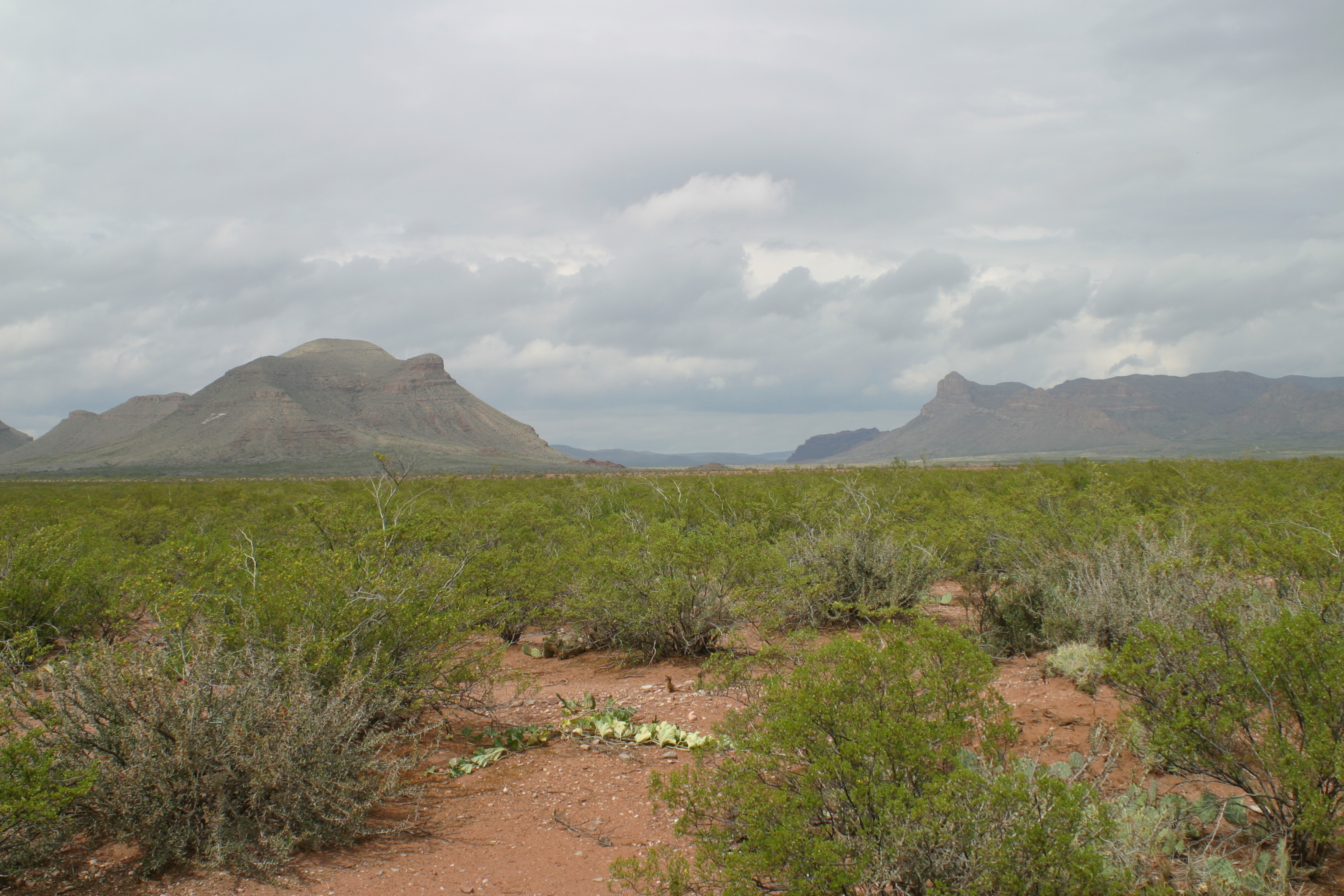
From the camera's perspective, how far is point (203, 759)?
447 centimetres

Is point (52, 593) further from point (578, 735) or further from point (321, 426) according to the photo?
point (321, 426)

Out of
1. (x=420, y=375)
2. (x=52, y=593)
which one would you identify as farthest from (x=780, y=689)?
(x=420, y=375)

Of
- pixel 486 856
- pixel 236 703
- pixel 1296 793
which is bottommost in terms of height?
pixel 486 856

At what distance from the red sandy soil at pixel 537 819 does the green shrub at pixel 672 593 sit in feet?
5.73

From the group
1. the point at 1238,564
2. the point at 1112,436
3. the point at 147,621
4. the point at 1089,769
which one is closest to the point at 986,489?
the point at 1238,564

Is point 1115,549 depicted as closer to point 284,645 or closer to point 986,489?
point 284,645

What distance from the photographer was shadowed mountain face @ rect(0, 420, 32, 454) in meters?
173

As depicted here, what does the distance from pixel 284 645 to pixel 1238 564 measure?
973 centimetres

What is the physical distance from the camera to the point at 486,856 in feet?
15.3

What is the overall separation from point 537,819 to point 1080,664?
5.10m

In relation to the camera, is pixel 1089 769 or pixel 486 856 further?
pixel 1089 769

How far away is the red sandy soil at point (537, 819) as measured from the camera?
4.24 metres

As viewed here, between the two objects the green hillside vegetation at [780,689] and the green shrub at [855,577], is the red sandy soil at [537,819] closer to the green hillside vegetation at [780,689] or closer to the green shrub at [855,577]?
the green hillside vegetation at [780,689]

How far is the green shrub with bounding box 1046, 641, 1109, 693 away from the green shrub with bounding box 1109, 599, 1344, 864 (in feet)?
6.94
